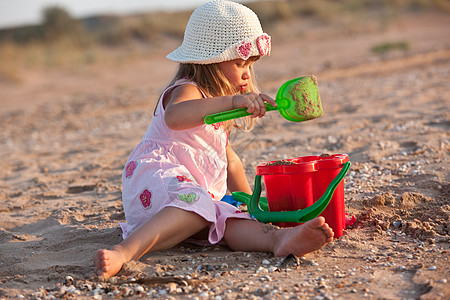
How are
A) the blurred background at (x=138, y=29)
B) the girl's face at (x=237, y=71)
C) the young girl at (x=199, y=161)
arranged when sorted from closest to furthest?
1. the young girl at (x=199, y=161)
2. the girl's face at (x=237, y=71)
3. the blurred background at (x=138, y=29)

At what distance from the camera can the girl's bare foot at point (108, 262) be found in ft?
6.83

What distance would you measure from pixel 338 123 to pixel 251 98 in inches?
108

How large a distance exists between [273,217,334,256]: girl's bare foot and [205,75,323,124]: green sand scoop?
1.43 ft

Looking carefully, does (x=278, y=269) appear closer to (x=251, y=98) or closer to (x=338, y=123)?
(x=251, y=98)

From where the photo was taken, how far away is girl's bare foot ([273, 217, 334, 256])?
2076 millimetres

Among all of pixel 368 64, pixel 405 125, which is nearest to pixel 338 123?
pixel 405 125

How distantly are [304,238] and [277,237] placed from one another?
0.53 feet

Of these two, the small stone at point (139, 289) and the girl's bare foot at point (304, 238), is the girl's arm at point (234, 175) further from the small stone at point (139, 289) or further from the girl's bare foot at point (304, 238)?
the small stone at point (139, 289)

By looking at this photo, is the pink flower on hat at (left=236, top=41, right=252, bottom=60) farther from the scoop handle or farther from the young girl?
the scoop handle

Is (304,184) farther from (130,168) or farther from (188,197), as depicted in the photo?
(130,168)

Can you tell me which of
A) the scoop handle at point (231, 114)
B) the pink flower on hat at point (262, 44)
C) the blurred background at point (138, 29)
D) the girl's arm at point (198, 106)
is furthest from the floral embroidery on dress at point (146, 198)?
the blurred background at point (138, 29)

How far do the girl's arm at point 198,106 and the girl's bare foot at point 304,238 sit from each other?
477 mm

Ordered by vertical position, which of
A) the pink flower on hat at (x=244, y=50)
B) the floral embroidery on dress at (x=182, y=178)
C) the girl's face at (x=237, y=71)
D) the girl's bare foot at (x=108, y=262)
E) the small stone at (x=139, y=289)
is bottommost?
the small stone at (x=139, y=289)

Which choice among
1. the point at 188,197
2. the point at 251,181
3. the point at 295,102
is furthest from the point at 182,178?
the point at 251,181
